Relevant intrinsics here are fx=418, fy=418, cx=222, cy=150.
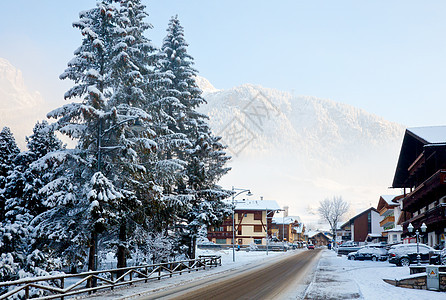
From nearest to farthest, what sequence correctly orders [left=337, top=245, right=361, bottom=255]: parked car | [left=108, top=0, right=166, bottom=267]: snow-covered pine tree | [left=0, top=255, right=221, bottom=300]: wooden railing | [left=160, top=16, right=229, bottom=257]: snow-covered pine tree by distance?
[left=0, top=255, right=221, bottom=300]: wooden railing, [left=108, top=0, right=166, bottom=267]: snow-covered pine tree, [left=160, top=16, right=229, bottom=257]: snow-covered pine tree, [left=337, top=245, right=361, bottom=255]: parked car

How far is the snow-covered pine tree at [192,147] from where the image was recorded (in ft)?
113

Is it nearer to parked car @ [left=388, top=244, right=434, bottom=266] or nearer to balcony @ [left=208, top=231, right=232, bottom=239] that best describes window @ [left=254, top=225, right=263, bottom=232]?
balcony @ [left=208, top=231, right=232, bottom=239]

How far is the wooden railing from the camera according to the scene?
15.3m

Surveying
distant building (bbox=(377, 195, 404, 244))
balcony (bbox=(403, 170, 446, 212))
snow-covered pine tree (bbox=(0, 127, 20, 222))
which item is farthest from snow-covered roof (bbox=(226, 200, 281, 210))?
snow-covered pine tree (bbox=(0, 127, 20, 222))

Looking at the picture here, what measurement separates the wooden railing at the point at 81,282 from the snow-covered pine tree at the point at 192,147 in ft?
13.0

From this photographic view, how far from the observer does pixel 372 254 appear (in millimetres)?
48125

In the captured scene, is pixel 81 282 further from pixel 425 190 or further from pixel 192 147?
pixel 425 190

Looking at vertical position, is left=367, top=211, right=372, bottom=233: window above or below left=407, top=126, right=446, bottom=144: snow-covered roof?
below

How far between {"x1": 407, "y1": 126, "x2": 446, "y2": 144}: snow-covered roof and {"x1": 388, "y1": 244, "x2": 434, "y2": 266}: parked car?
9362mm

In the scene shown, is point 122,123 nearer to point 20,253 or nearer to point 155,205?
point 155,205

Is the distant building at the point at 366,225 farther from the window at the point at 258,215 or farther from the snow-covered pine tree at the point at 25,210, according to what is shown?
the snow-covered pine tree at the point at 25,210

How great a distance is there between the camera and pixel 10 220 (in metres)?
28.9

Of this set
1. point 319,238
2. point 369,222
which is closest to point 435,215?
point 369,222

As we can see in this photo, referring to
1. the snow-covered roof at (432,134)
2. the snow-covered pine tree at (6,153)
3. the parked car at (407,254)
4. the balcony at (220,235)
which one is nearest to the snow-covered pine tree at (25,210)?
the snow-covered pine tree at (6,153)
